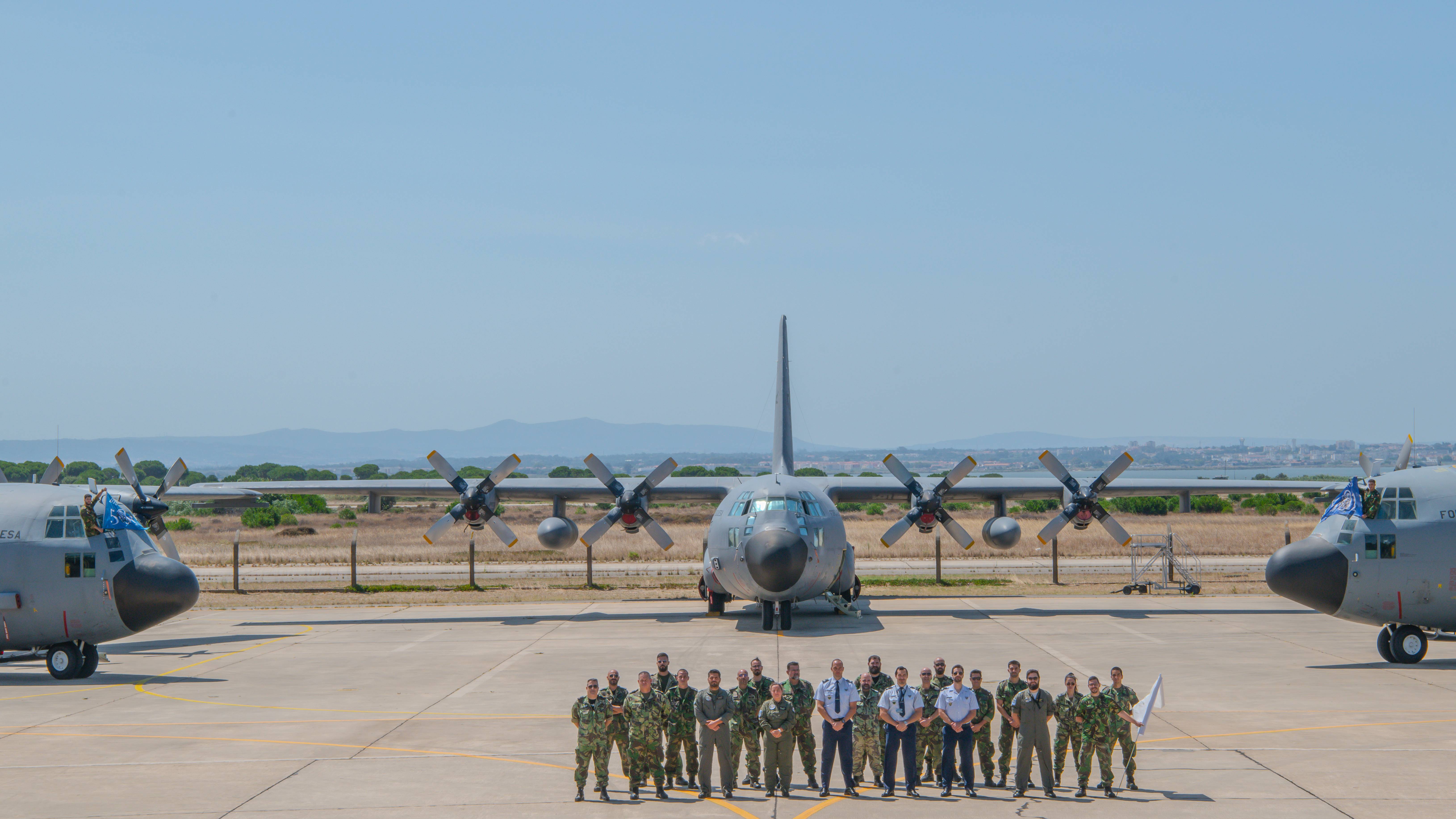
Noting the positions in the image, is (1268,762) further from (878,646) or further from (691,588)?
(691,588)

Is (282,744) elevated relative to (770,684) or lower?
lower

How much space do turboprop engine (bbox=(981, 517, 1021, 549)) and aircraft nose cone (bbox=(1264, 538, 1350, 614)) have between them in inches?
374

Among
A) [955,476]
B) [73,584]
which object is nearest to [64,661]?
[73,584]

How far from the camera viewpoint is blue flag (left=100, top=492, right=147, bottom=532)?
69.5 ft

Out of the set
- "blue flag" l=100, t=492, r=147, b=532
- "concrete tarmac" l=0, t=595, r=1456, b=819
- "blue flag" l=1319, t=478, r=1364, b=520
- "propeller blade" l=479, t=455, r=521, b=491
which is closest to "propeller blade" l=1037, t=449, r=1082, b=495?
"concrete tarmac" l=0, t=595, r=1456, b=819

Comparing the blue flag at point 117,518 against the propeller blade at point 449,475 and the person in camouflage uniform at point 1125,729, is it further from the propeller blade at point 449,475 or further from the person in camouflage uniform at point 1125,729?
the person in camouflage uniform at point 1125,729

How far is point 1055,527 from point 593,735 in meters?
22.4

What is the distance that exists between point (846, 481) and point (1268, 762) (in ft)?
64.5

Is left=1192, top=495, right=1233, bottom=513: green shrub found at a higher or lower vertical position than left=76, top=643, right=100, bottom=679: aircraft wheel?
lower

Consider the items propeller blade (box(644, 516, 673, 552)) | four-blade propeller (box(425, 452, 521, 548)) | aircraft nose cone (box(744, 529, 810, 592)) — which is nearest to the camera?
aircraft nose cone (box(744, 529, 810, 592))

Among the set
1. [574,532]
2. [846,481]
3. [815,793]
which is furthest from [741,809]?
[846,481]

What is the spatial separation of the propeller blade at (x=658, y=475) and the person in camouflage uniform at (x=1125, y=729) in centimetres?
1976

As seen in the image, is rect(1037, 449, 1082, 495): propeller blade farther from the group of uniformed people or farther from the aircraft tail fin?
the group of uniformed people

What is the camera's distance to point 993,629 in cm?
2586
